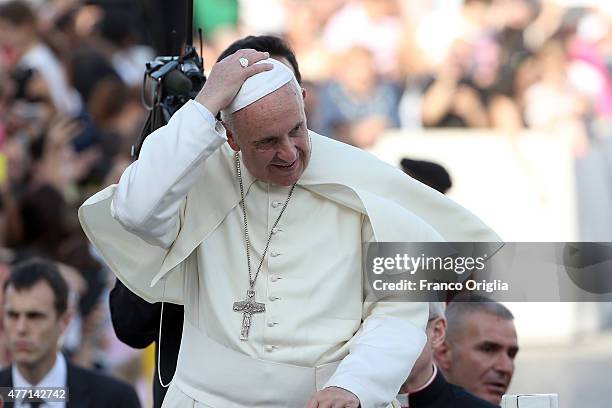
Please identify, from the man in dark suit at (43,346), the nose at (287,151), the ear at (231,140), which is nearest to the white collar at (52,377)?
the man in dark suit at (43,346)

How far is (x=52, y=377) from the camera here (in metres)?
4.93

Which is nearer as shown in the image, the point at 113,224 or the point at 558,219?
the point at 113,224

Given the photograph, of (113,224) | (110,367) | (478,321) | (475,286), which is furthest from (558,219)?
(113,224)

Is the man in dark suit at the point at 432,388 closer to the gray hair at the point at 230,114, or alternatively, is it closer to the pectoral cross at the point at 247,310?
the pectoral cross at the point at 247,310

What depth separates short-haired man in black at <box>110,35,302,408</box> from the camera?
413 cm

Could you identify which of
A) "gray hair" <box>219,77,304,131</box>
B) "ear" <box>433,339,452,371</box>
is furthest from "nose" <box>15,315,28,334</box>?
"gray hair" <box>219,77,304,131</box>

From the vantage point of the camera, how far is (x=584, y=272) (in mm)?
3715

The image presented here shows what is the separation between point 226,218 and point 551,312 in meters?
1.25

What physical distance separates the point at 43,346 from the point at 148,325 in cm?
114

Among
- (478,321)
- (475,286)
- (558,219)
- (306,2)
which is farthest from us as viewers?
(306,2)

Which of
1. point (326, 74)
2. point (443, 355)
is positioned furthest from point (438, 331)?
point (326, 74)

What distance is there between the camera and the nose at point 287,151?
343 cm

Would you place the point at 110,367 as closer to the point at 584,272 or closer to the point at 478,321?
the point at 478,321

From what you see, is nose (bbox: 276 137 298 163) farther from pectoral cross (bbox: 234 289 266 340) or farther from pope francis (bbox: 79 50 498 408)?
pectoral cross (bbox: 234 289 266 340)
